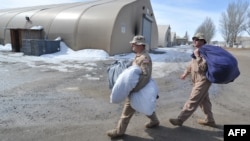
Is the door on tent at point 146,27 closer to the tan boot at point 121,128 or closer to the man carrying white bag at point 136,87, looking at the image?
the man carrying white bag at point 136,87

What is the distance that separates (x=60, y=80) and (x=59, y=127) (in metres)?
3.85

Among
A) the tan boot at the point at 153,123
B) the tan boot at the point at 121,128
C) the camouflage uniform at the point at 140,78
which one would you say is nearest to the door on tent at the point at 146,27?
the tan boot at the point at 153,123

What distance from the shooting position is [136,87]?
3.18 m

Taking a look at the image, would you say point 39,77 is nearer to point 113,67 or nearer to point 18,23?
point 113,67

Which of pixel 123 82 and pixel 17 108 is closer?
pixel 123 82

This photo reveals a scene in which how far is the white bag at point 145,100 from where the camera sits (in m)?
3.12

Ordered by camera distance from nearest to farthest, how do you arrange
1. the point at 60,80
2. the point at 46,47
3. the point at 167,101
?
1. the point at 167,101
2. the point at 60,80
3. the point at 46,47

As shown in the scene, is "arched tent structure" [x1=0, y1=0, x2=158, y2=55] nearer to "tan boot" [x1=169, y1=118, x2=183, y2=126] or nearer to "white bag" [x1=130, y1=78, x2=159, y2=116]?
"tan boot" [x1=169, y1=118, x2=183, y2=126]

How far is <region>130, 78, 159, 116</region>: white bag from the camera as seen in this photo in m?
3.12

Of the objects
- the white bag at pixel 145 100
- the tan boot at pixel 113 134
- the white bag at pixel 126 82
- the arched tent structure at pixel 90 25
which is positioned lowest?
the tan boot at pixel 113 134

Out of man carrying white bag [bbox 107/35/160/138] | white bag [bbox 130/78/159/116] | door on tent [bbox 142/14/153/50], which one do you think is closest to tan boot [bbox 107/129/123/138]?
man carrying white bag [bbox 107/35/160/138]

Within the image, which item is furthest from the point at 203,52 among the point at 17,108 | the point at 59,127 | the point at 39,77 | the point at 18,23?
the point at 18,23

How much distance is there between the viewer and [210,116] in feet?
12.9

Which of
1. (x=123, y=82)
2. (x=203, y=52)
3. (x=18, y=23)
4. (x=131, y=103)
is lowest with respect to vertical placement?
(x=131, y=103)
